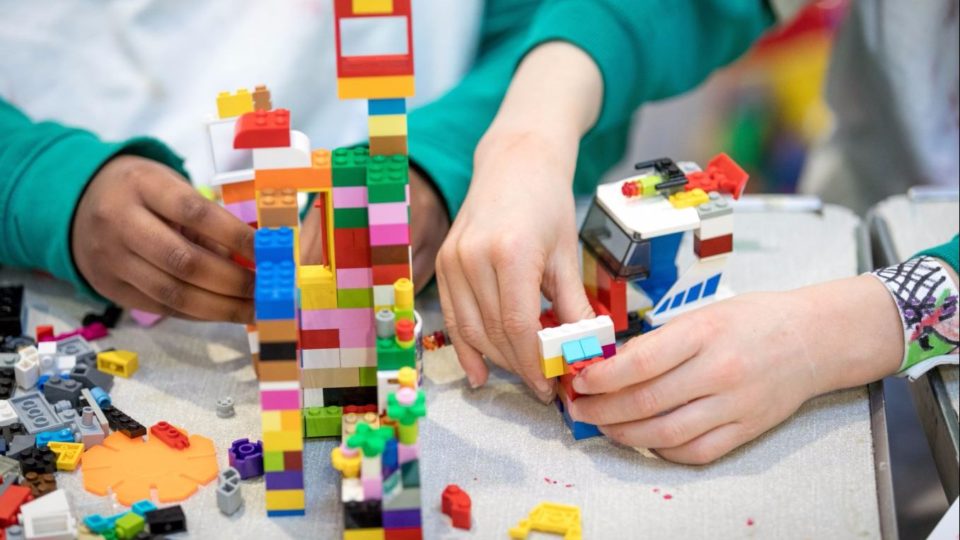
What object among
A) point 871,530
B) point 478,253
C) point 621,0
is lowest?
point 871,530

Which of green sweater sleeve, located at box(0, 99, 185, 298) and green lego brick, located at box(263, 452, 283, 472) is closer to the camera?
green lego brick, located at box(263, 452, 283, 472)

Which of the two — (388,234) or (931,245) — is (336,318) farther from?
(931,245)

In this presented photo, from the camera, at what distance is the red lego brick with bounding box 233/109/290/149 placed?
0.60 m

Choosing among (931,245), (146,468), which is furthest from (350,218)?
(931,245)

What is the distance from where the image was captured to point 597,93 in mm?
961

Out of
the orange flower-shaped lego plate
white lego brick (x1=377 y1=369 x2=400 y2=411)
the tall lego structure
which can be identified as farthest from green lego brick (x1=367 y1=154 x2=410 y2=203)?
the orange flower-shaped lego plate

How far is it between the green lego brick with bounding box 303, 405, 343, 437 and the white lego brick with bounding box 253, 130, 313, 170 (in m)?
0.18

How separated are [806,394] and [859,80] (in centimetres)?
60

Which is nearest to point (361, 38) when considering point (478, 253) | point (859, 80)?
point (478, 253)

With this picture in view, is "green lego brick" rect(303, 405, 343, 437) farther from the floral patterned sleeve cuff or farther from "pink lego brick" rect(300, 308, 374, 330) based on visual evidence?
the floral patterned sleeve cuff

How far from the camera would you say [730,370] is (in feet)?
2.22

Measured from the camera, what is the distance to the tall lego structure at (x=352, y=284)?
0.59 meters

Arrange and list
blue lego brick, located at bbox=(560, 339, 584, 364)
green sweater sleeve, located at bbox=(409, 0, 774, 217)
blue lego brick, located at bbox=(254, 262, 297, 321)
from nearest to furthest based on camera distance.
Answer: blue lego brick, located at bbox=(254, 262, 297, 321)
blue lego brick, located at bbox=(560, 339, 584, 364)
green sweater sleeve, located at bbox=(409, 0, 774, 217)

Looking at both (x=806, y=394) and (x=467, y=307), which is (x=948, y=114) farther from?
(x=467, y=307)
